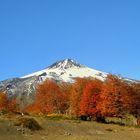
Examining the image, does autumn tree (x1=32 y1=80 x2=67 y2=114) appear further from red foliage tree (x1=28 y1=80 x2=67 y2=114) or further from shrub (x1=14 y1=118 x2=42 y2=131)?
shrub (x1=14 y1=118 x2=42 y2=131)

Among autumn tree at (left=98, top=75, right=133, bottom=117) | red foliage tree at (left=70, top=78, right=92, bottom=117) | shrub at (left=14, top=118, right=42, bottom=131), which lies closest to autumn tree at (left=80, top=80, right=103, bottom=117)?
autumn tree at (left=98, top=75, right=133, bottom=117)

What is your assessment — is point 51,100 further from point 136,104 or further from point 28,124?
point 28,124

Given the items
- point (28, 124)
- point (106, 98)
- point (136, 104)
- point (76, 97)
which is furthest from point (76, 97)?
point (28, 124)

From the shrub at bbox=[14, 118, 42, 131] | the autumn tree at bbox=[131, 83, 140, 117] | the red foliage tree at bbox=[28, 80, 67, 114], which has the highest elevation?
the red foliage tree at bbox=[28, 80, 67, 114]

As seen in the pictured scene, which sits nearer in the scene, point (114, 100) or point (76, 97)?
point (114, 100)

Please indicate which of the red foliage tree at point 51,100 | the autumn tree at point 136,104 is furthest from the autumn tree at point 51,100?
the autumn tree at point 136,104

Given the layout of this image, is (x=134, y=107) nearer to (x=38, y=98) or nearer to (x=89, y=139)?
(x=38, y=98)

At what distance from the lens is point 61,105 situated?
542 ft

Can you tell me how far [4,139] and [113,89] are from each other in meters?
72.4

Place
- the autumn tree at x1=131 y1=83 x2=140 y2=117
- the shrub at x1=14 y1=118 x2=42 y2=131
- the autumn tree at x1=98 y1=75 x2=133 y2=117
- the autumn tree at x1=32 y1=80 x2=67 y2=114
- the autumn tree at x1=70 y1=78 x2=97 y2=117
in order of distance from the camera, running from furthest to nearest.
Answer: the autumn tree at x1=32 y1=80 x2=67 y2=114
the autumn tree at x1=70 y1=78 x2=97 y2=117
the autumn tree at x1=131 y1=83 x2=140 y2=117
the autumn tree at x1=98 y1=75 x2=133 y2=117
the shrub at x1=14 y1=118 x2=42 y2=131

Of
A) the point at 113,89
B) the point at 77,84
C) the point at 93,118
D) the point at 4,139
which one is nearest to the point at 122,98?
the point at 113,89

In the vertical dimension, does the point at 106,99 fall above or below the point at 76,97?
below

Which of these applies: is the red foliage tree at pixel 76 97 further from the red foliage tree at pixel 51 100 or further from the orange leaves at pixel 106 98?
the red foliage tree at pixel 51 100

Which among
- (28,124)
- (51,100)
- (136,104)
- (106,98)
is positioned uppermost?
(51,100)
